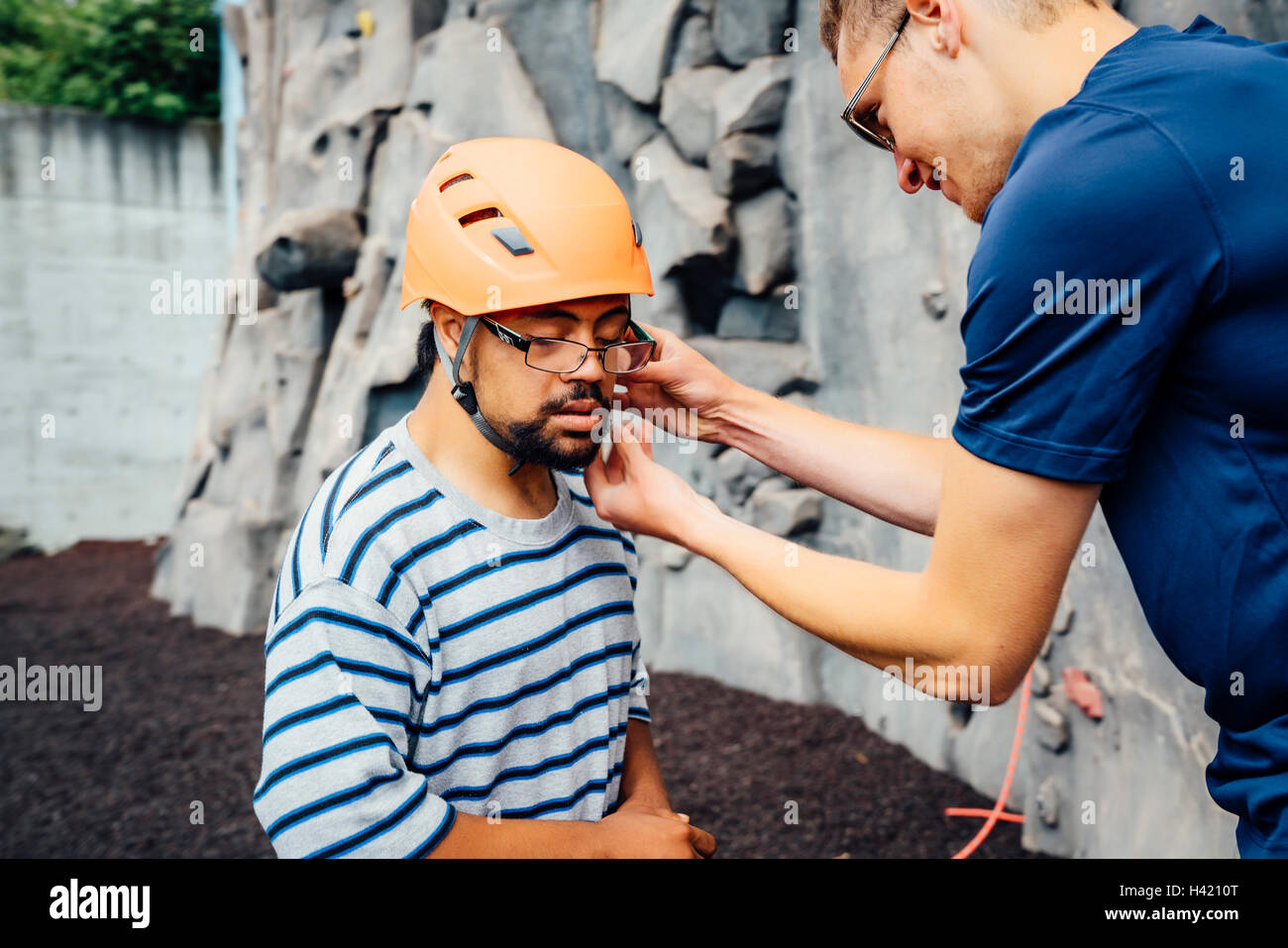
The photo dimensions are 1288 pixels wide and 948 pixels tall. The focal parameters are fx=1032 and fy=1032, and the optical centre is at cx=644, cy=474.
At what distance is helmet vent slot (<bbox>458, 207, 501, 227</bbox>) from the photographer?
191cm

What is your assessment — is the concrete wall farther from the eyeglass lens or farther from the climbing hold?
the eyeglass lens

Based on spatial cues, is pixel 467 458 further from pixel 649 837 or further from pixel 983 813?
pixel 983 813

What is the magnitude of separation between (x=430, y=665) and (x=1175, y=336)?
1.21 m

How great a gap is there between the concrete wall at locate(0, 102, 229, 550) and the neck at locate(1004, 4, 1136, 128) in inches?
472

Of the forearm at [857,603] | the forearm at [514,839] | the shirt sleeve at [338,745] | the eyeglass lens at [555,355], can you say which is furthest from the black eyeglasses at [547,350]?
the forearm at [514,839]

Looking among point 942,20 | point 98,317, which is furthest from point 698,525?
point 98,317

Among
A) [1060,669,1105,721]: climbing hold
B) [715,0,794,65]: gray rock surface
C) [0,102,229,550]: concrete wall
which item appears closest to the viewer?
[1060,669,1105,721]: climbing hold

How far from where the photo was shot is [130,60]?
1292 centimetres

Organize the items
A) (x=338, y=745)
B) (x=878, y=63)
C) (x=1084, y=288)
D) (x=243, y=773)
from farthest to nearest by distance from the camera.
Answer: (x=243, y=773), (x=878, y=63), (x=338, y=745), (x=1084, y=288)

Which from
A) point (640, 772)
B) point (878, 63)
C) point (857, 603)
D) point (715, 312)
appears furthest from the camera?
point (715, 312)

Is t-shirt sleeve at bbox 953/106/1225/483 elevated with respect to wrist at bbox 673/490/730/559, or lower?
elevated

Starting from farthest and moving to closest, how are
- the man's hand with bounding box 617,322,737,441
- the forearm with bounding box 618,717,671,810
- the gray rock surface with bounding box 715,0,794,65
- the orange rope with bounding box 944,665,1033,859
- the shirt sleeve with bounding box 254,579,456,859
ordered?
Result: the gray rock surface with bounding box 715,0,794,65 < the orange rope with bounding box 944,665,1033,859 < the man's hand with bounding box 617,322,737,441 < the forearm with bounding box 618,717,671,810 < the shirt sleeve with bounding box 254,579,456,859

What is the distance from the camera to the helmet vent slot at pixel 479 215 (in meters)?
1.91

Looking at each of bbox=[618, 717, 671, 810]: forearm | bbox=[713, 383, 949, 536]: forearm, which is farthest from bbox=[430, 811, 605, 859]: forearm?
bbox=[713, 383, 949, 536]: forearm
